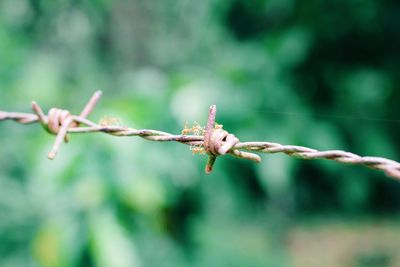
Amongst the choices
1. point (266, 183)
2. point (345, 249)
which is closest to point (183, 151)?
point (266, 183)

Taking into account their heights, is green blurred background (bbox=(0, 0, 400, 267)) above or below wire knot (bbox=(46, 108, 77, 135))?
above

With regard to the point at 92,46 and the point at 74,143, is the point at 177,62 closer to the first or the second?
the point at 92,46

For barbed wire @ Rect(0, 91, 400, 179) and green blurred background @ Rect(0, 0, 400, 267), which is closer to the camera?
barbed wire @ Rect(0, 91, 400, 179)

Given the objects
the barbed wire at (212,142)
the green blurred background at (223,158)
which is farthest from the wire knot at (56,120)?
the green blurred background at (223,158)

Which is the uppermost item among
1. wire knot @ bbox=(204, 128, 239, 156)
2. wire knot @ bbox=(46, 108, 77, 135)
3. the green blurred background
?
the green blurred background

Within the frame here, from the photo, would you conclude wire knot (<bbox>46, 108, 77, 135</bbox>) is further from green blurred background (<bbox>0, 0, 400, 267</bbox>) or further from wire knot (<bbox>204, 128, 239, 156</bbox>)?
green blurred background (<bbox>0, 0, 400, 267</bbox>)

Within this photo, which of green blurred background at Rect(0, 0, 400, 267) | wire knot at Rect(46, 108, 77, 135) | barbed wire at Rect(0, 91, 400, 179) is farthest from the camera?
green blurred background at Rect(0, 0, 400, 267)

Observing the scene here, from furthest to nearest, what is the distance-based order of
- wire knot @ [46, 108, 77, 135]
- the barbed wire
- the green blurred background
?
the green blurred background < wire knot @ [46, 108, 77, 135] < the barbed wire

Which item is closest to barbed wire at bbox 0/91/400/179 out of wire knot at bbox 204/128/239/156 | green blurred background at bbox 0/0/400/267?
wire knot at bbox 204/128/239/156
